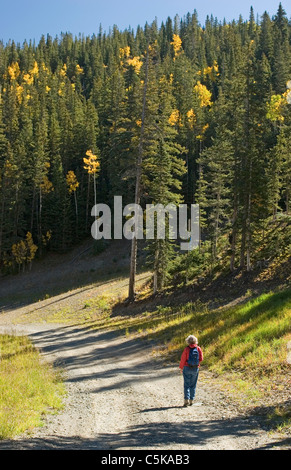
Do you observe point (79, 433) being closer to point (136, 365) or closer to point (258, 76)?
point (136, 365)

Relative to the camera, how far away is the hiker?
28.0 ft

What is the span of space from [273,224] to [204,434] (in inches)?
1197

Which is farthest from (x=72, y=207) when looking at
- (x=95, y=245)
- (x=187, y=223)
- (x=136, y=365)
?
(x=136, y=365)

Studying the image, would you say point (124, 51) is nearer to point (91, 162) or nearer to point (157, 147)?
point (91, 162)

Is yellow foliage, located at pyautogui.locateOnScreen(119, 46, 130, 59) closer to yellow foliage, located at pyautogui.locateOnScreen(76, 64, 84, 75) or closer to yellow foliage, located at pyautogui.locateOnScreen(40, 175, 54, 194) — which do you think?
yellow foliage, located at pyautogui.locateOnScreen(76, 64, 84, 75)

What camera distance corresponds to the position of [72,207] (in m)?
66.8

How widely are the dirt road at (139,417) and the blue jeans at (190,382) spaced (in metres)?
0.27

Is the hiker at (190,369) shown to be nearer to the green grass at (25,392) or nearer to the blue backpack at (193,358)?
the blue backpack at (193,358)

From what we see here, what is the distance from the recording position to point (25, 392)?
9.48 metres

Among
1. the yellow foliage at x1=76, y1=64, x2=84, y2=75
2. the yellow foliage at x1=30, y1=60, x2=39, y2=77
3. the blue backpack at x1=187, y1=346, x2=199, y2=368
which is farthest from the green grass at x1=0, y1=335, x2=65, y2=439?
the yellow foliage at x1=76, y1=64, x2=84, y2=75

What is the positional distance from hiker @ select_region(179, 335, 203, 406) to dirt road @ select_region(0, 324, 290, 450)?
0.27 meters

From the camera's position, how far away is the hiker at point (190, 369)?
853 centimetres

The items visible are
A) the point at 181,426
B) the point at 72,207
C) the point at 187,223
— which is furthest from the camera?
the point at 72,207

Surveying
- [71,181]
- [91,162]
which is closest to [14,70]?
[71,181]
